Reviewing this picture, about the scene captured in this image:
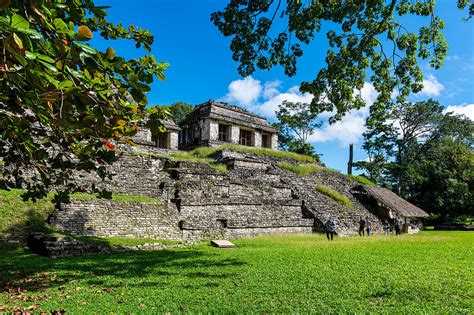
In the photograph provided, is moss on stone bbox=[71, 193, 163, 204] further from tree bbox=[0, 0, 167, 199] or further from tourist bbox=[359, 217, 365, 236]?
tourist bbox=[359, 217, 365, 236]

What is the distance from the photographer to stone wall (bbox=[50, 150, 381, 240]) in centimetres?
1131

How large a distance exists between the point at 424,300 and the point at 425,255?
18.3ft

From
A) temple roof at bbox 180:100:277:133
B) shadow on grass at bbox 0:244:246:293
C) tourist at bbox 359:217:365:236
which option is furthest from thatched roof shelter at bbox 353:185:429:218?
shadow on grass at bbox 0:244:246:293

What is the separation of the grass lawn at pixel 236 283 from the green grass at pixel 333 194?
35.2ft

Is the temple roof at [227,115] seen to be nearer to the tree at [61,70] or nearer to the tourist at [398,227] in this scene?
the tourist at [398,227]

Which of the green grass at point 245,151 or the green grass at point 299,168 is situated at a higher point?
the green grass at point 245,151

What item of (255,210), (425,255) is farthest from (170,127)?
(425,255)

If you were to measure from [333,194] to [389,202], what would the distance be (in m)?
3.57

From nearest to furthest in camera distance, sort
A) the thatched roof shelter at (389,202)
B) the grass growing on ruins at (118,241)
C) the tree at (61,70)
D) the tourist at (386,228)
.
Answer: the tree at (61,70), the grass growing on ruins at (118,241), the tourist at (386,228), the thatched roof shelter at (389,202)

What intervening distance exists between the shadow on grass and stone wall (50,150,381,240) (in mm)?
2696

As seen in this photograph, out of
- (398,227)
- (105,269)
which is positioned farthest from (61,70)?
(398,227)

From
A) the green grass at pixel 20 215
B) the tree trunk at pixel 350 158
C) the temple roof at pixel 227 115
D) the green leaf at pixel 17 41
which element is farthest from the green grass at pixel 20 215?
the tree trunk at pixel 350 158

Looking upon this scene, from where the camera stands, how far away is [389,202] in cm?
2014

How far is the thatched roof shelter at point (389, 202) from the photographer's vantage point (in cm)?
1984
